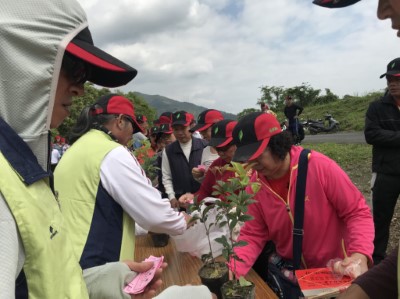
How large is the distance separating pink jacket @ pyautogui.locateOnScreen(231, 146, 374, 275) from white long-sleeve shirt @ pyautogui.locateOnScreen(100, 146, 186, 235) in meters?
0.53

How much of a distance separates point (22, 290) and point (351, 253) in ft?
4.79

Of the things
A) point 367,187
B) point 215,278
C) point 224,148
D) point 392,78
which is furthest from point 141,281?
point 367,187

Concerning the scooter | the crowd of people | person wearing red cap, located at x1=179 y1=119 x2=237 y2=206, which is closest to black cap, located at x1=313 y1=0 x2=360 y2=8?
the crowd of people

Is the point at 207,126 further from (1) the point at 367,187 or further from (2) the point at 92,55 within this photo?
(1) the point at 367,187

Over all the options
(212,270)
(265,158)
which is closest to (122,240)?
(212,270)

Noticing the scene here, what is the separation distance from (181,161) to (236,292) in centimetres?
255

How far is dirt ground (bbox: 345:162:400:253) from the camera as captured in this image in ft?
12.6

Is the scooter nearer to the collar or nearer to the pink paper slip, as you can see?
the pink paper slip

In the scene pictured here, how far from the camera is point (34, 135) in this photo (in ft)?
2.57

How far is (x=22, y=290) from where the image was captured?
2.17 ft

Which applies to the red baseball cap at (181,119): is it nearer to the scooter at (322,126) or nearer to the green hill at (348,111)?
the green hill at (348,111)

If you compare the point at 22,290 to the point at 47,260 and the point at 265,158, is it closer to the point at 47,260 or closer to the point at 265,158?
the point at 47,260

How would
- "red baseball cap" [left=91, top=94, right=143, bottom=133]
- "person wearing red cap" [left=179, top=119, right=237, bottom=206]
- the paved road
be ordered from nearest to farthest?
"red baseball cap" [left=91, top=94, right=143, bottom=133] < "person wearing red cap" [left=179, top=119, right=237, bottom=206] < the paved road

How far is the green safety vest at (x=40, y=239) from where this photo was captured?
2.09 feet
